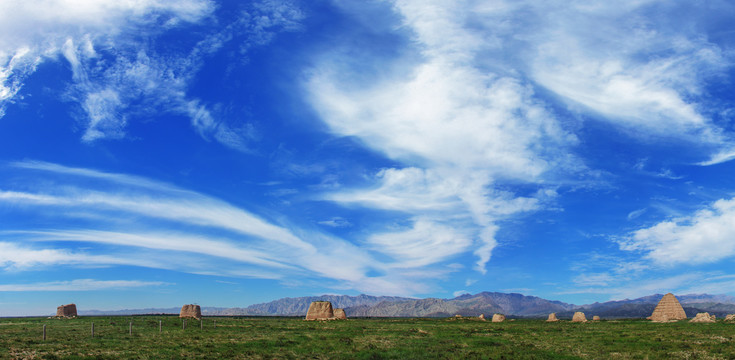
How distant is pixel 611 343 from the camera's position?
4619cm

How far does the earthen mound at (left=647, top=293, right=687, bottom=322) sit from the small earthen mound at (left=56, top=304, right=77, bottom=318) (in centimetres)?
13830

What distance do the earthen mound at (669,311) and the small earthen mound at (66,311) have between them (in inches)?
5445

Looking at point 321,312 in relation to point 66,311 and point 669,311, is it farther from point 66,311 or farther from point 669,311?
point 669,311

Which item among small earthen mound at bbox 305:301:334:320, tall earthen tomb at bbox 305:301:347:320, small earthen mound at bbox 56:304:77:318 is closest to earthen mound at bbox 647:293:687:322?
tall earthen tomb at bbox 305:301:347:320

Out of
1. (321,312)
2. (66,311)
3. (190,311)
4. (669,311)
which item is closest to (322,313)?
(321,312)

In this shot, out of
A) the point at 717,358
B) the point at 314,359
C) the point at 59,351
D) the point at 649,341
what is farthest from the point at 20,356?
the point at 649,341

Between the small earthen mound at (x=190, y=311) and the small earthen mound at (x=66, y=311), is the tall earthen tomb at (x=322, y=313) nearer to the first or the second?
the small earthen mound at (x=190, y=311)

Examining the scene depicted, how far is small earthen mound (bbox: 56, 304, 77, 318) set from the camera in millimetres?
100000

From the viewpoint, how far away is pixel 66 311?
332 ft

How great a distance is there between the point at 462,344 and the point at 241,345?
78.4ft

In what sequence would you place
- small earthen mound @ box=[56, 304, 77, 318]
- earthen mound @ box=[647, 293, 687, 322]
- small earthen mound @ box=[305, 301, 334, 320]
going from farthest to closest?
1. small earthen mound @ box=[305, 301, 334, 320]
2. small earthen mound @ box=[56, 304, 77, 318]
3. earthen mound @ box=[647, 293, 687, 322]

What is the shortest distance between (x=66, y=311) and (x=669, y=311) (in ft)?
461

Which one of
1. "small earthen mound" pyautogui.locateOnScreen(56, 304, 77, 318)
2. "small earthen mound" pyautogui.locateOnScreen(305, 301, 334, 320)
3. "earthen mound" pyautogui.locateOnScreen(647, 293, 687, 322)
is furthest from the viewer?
"small earthen mound" pyautogui.locateOnScreen(305, 301, 334, 320)

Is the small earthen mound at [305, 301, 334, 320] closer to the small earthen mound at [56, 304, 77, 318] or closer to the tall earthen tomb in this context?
the tall earthen tomb
